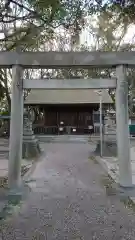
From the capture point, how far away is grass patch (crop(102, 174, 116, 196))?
5562mm

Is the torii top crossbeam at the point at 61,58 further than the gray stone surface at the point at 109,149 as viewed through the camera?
No

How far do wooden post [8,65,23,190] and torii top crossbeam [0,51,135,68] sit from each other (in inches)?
8.6

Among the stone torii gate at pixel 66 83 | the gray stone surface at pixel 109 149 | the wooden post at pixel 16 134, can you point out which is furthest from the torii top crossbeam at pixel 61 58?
the gray stone surface at pixel 109 149

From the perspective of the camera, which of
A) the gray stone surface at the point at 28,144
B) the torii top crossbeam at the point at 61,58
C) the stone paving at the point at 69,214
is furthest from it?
the gray stone surface at the point at 28,144

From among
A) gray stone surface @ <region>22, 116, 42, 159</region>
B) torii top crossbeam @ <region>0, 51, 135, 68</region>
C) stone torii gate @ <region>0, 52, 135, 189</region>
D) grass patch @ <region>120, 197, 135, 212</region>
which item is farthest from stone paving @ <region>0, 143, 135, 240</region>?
gray stone surface @ <region>22, 116, 42, 159</region>

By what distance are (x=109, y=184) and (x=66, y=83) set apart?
2.77 m

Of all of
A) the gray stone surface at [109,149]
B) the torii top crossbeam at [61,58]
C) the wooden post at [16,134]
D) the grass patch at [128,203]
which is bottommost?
the grass patch at [128,203]

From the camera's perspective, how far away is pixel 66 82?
5.59 meters

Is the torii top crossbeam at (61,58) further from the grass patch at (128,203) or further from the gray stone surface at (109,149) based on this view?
the gray stone surface at (109,149)

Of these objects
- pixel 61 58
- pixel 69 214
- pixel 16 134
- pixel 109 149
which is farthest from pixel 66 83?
pixel 109 149

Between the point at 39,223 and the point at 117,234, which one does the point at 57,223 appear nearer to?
the point at 39,223

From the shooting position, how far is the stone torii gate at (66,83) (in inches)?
214

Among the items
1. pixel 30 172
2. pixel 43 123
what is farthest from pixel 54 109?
pixel 30 172

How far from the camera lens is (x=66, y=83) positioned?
5582 mm
